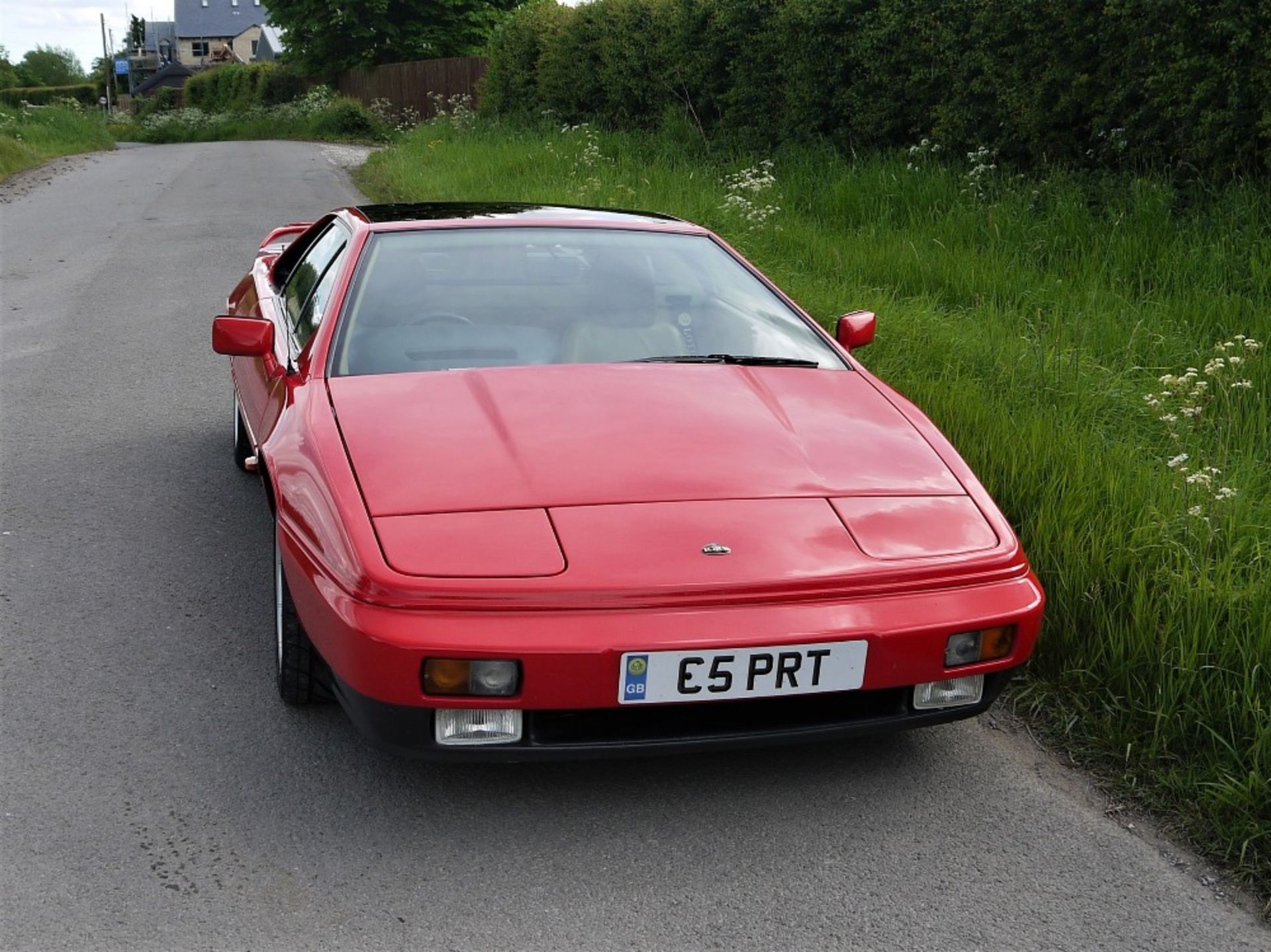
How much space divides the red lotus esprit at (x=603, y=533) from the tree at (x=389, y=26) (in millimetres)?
38713

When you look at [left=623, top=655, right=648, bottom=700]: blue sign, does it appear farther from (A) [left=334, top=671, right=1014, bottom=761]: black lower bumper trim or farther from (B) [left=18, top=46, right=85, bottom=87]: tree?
(B) [left=18, top=46, right=85, bottom=87]: tree

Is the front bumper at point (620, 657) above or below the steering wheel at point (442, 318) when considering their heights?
below

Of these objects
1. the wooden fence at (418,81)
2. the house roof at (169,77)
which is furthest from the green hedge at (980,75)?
the house roof at (169,77)

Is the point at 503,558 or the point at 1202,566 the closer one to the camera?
the point at 503,558

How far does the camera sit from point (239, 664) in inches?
144

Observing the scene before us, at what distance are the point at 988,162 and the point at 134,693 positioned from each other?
735 centimetres

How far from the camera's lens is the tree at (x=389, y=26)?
40219mm

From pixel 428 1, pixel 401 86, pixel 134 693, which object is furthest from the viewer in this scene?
pixel 428 1

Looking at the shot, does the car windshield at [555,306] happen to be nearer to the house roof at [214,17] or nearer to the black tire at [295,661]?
the black tire at [295,661]

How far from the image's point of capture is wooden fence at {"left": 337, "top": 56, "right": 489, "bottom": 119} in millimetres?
30500

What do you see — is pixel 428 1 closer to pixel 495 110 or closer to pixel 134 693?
pixel 495 110

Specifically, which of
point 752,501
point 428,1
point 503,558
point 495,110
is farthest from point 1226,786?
point 428,1

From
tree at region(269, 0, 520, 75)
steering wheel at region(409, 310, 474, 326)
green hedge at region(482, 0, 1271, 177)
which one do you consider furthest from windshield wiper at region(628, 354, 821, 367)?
tree at region(269, 0, 520, 75)

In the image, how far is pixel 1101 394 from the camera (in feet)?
17.0
